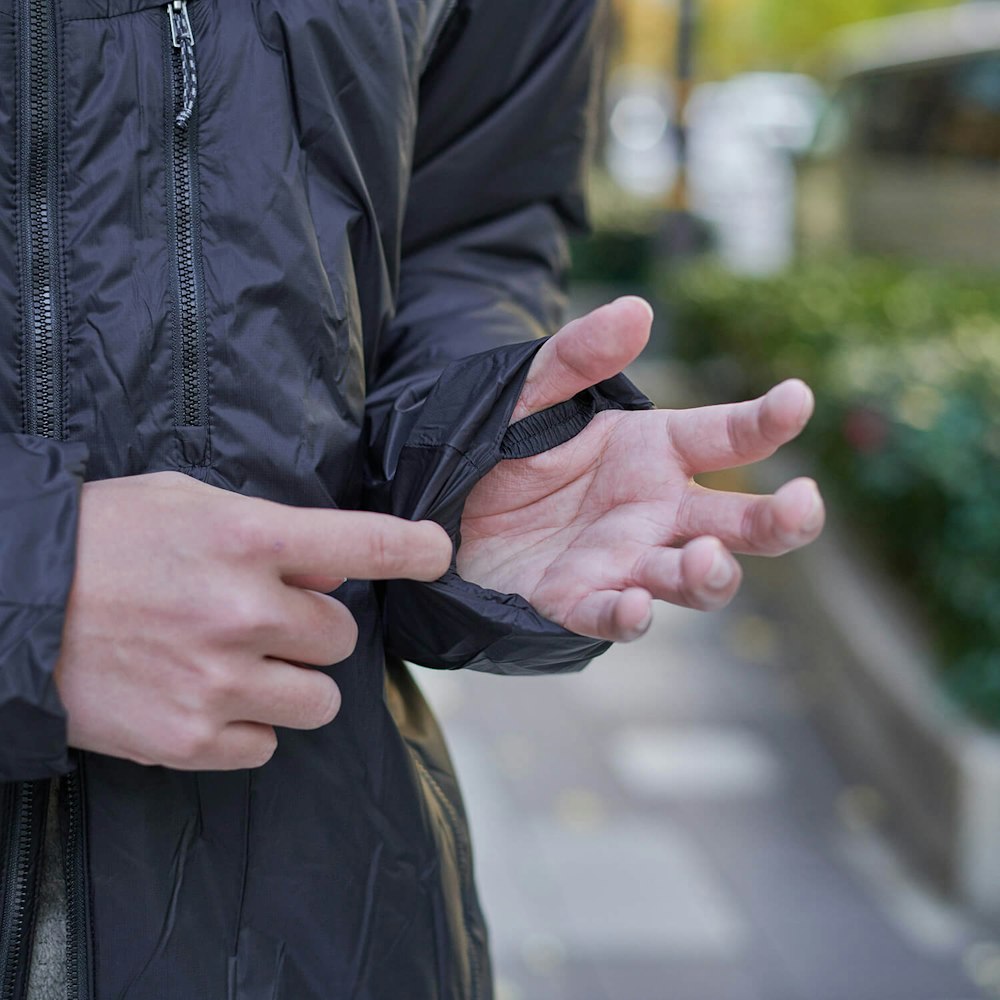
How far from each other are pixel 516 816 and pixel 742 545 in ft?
9.94

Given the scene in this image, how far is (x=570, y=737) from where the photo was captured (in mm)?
4477

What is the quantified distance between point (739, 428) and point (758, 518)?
0.10m

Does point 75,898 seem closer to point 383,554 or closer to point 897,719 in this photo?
point 383,554

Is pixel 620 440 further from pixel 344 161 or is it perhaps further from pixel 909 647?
pixel 909 647

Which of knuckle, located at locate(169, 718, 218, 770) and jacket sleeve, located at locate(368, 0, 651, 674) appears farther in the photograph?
jacket sleeve, located at locate(368, 0, 651, 674)

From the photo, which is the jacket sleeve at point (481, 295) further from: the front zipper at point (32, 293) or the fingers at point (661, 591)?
the front zipper at point (32, 293)

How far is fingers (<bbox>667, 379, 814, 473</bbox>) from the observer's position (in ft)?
3.39

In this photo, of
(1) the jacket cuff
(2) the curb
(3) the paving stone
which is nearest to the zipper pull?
(1) the jacket cuff

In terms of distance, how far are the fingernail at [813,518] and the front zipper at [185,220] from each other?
551 millimetres

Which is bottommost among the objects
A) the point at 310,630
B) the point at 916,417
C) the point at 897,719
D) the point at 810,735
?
the point at 810,735

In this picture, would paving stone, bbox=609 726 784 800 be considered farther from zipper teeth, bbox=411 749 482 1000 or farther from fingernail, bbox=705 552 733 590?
fingernail, bbox=705 552 733 590

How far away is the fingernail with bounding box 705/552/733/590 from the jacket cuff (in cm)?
19

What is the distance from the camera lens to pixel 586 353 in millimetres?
1140

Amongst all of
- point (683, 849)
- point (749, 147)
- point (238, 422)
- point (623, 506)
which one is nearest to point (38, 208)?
point (238, 422)
